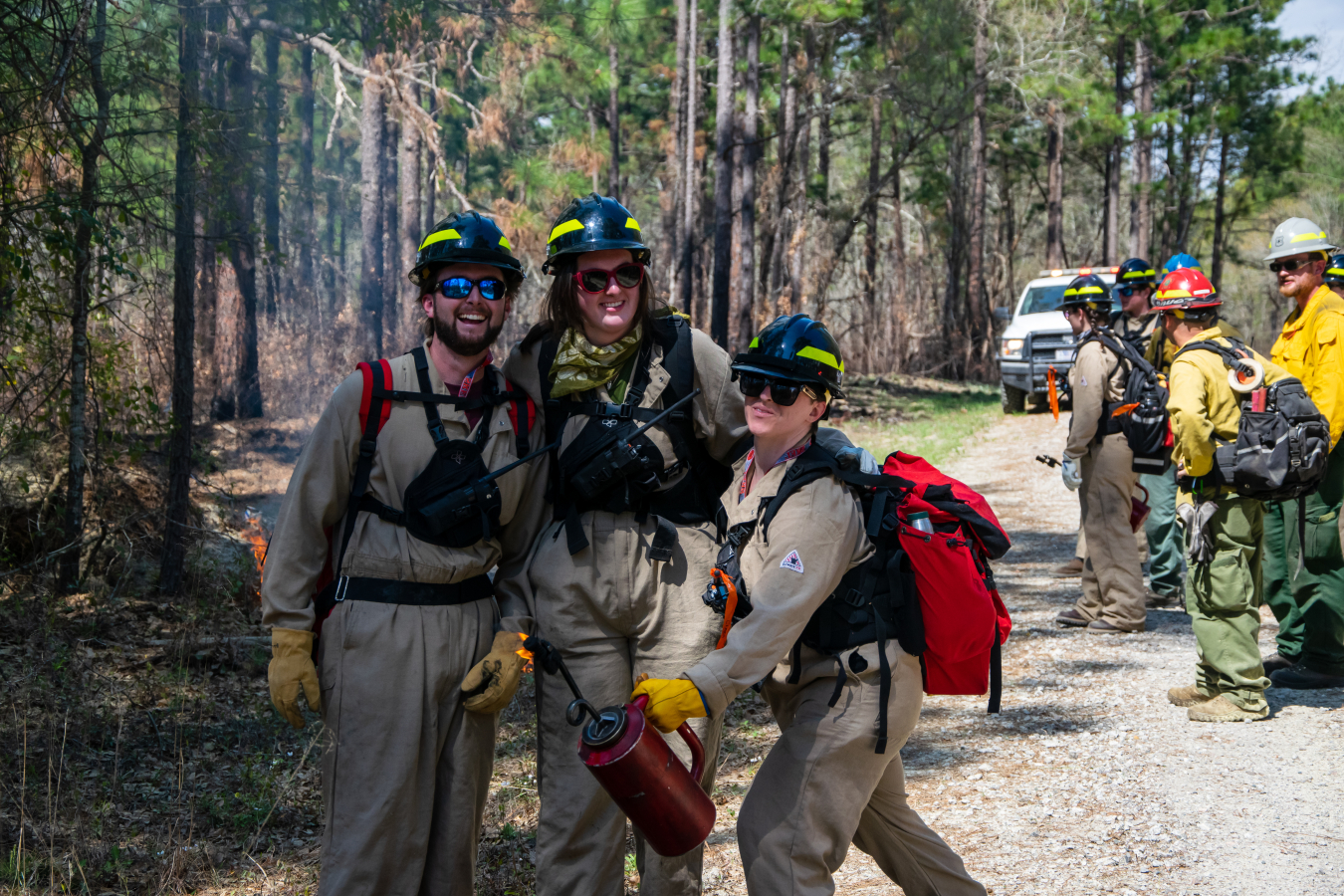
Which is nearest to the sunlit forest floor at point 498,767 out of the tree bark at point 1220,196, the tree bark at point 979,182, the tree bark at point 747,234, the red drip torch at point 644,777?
the red drip torch at point 644,777

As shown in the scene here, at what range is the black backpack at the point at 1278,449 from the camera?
16.8 ft

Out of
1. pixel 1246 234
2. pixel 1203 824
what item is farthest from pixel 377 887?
pixel 1246 234

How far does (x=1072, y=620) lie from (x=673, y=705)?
5.77m

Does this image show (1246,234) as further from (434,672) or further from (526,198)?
(434,672)

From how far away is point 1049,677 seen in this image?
21.1 ft

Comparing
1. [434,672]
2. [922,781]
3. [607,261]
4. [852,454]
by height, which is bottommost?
[922,781]

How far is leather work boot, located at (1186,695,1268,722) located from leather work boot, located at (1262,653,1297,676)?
0.80m

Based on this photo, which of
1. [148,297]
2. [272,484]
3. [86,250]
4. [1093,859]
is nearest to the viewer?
[1093,859]

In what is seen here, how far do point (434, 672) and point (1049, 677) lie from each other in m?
4.67

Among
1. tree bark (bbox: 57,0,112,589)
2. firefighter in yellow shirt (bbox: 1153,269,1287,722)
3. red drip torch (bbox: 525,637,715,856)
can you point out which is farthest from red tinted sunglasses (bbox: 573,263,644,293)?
tree bark (bbox: 57,0,112,589)

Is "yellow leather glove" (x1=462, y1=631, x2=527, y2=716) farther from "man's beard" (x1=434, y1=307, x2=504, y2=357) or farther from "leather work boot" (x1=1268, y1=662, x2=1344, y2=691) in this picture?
"leather work boot" (x1=1268, y1=662, x2=1344, y2=691)

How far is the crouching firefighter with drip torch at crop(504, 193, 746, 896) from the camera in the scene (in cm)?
301

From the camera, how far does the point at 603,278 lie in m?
3.16

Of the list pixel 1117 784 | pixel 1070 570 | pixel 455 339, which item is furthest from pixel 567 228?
pixel 1070 570
